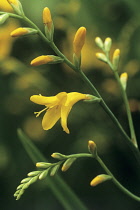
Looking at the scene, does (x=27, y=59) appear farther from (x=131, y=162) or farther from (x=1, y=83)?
(x=131, y=162)

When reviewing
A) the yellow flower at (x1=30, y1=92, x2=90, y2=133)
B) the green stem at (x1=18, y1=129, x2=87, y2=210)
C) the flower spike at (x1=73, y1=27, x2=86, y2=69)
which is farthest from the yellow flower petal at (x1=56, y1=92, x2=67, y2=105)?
the green stem at (x1=18, y1=129, x2=87, y2=210)

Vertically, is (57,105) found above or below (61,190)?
above

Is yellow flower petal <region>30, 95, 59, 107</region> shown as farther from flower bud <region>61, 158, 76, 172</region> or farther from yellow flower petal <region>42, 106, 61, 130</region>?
flower bud <region>61, 158, 76, 172</region>

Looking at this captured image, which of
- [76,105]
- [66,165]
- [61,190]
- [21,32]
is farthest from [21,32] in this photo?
[76,105]

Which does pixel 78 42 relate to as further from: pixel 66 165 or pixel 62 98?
pixel 66 165

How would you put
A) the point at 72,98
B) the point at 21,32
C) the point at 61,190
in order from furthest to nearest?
1. the point at 61,190
2. the point at 72,98
3. the point at 21,32

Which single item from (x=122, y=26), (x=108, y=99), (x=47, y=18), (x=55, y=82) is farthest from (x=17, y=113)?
(x=47, y=18)
